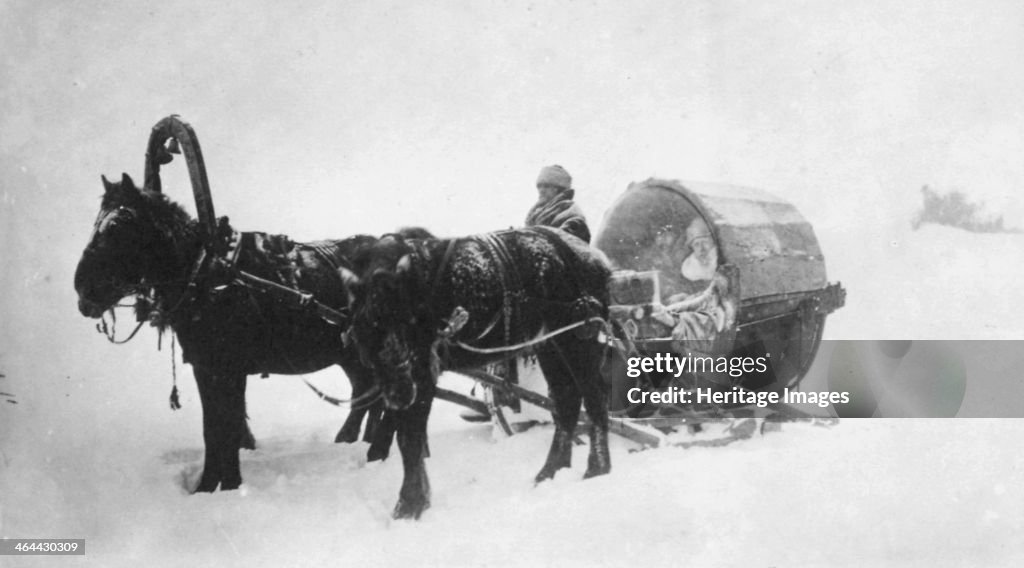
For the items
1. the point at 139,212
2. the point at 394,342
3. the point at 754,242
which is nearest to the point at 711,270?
the point at 754,242

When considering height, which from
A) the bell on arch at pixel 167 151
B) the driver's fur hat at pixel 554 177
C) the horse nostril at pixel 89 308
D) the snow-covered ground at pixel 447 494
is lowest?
the snow-covered ground at pixel 447 494

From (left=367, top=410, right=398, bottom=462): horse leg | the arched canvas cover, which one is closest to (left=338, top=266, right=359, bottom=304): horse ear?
(left=367, top=410, right=398, bottom=462): horse leg

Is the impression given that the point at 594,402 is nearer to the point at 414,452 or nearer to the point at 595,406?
the point at 595,406

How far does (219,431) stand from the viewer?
3100 mm

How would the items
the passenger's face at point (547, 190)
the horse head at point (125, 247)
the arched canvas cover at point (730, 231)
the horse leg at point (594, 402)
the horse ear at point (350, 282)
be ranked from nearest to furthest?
the horse head at point (125, 247)
the horse ear at point (350, 282)
the horse leg at point (594, 402)
the passenger's face at point (547, 190)
the arched canvas cover at point (730, 231)

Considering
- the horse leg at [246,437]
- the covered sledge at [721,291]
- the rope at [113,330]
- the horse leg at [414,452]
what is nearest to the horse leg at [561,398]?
the covered sledge at [721,291]

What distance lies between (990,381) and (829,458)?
3.66 ft

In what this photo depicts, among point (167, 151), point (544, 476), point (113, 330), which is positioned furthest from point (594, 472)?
point (167, 151)

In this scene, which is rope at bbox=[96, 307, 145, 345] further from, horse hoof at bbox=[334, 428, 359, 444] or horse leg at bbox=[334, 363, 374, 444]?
horse hoof at bbox=[334, 428, 359, 444]

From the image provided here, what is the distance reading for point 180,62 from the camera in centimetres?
334

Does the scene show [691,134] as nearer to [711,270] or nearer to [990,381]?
[711,270]

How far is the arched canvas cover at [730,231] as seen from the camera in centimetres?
392

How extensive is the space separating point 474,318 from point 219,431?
1.16 meters

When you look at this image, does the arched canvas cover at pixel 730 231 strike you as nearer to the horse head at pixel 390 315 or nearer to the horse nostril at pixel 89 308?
the horse head at pixel 390 315
